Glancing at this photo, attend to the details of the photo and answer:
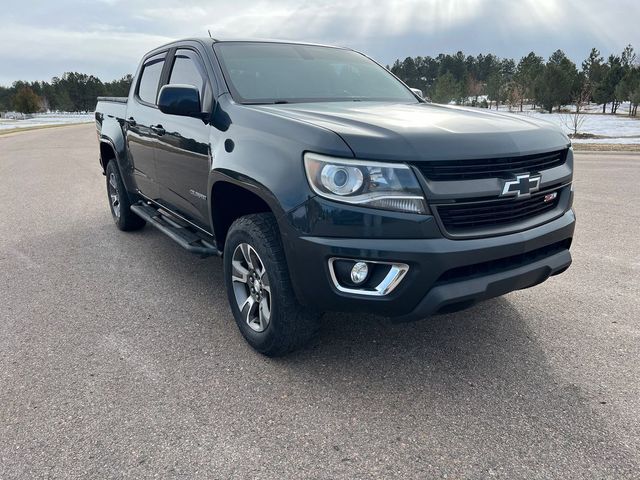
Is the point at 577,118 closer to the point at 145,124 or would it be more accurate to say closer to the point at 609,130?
the point at 609,130

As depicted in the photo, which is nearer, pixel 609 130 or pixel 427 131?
pixel 427 131

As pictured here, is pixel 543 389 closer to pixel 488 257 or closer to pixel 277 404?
pixel 488 257

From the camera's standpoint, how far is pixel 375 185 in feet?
7.93

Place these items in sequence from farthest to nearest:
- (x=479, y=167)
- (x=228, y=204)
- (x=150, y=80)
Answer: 1. (x=150, y=80)
2. (x=228, y=204)
3. (x=479, y=167)

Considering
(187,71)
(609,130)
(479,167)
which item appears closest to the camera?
(479,167)

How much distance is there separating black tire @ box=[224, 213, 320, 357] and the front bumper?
14cm

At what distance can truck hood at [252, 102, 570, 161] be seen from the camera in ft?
7.93

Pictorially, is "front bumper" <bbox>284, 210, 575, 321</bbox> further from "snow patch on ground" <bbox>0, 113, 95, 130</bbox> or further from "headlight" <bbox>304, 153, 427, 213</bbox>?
"snow patch on ground" <bbox>0, 113, 95, 130</bbox>

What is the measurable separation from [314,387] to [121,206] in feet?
12.9

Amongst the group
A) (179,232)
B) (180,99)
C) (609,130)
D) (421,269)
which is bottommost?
(609,130)

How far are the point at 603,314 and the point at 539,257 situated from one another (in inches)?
45.1

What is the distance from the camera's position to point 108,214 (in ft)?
23.1

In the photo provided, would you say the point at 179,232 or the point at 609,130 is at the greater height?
the point at 179,232

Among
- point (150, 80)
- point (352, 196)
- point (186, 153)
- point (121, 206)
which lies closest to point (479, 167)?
point (352, 196)
